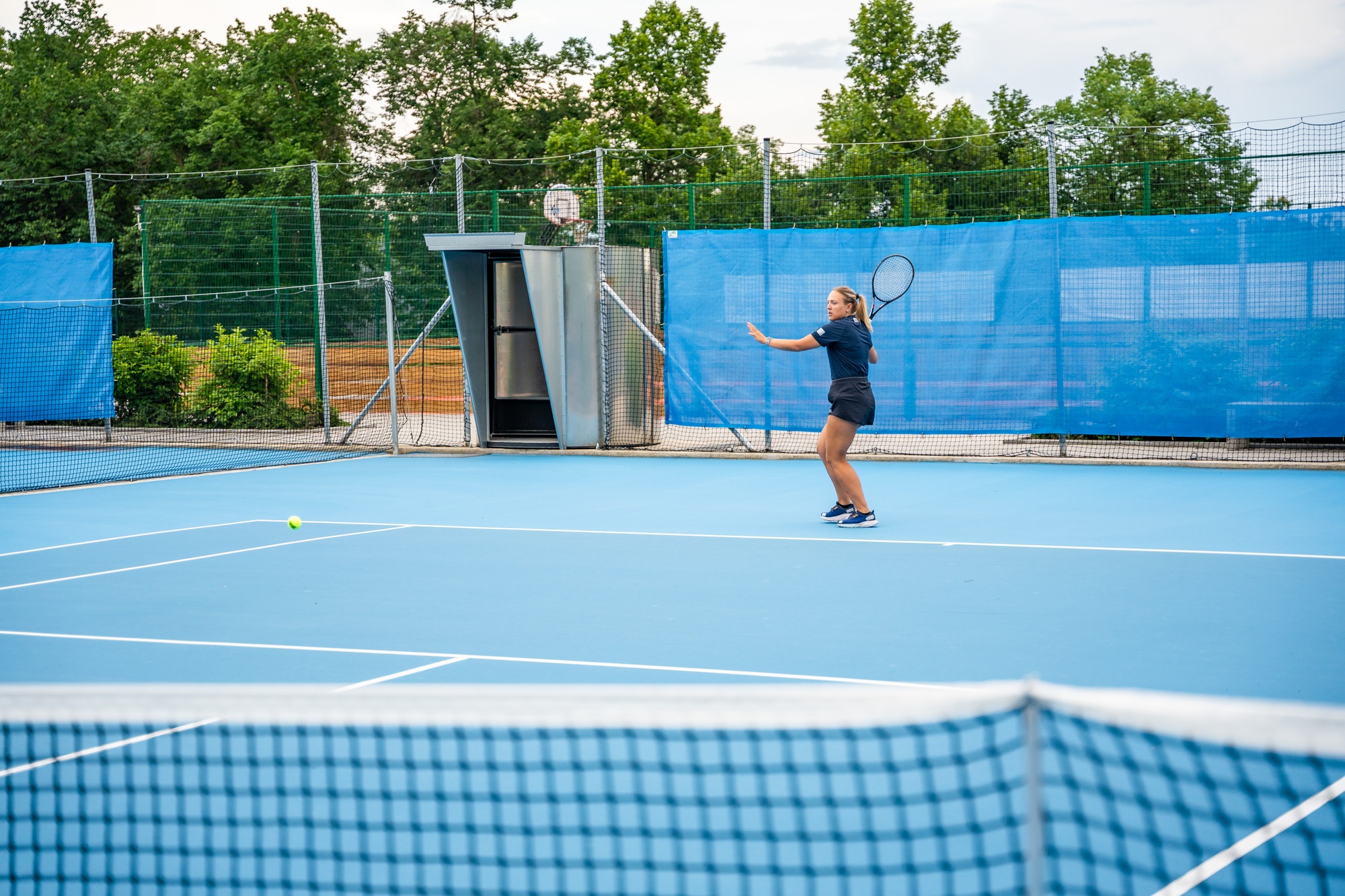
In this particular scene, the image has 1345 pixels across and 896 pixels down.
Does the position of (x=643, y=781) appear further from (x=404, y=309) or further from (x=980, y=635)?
(x=404, y=309)

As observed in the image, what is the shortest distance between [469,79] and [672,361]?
30895 millimetres

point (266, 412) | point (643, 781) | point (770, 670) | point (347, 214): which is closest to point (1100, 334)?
point (770, 670)

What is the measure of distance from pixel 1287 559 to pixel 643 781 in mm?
5044

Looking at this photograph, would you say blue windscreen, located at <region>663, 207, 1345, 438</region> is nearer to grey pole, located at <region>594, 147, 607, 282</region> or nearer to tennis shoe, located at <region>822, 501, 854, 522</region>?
grey pole, located at <region>594, 147, 607, 282</region>

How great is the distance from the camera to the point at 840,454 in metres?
8.82

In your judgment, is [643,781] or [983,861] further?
[643,781]

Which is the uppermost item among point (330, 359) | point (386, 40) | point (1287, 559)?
point (386, 40)

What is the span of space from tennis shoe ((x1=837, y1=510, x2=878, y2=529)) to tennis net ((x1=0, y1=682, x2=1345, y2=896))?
14.7 feet

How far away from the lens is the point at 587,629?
588 cm

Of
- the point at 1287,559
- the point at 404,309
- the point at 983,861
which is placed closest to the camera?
the point at 983,861

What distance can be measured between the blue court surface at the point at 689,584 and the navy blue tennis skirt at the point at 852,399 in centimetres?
79

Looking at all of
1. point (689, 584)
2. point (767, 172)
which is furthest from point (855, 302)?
point (767, 172)

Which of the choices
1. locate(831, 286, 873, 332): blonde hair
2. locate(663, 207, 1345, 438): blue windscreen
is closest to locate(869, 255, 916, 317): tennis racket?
locate(663, 207, 1345, 438): blue windscreen

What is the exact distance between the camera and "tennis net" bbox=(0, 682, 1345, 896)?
10.4 ft
